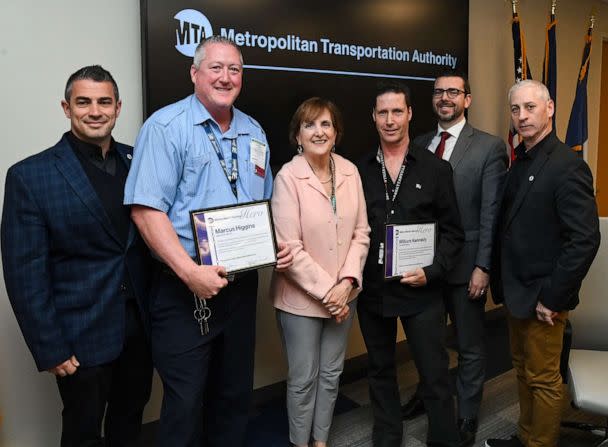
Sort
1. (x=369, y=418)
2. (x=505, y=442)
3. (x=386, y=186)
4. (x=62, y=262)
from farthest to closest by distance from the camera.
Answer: (x=369, y=418)
(x=505, y=442)
(x=386, y=186)
(x=62, y=262)

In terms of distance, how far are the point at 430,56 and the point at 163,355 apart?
2447 millimetres

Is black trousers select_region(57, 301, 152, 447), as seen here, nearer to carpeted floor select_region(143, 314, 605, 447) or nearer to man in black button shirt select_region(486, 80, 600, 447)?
carpeted floor select_region(143, 314, 605, 447)

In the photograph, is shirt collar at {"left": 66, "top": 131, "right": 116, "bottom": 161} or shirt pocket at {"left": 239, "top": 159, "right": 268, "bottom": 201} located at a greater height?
shirt collar at {"left": 66, "top": 131, "right": 116, "bottom": 161}

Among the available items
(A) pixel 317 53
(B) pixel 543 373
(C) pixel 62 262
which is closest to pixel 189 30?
(A) pixel 317 53

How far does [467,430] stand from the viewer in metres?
2.41

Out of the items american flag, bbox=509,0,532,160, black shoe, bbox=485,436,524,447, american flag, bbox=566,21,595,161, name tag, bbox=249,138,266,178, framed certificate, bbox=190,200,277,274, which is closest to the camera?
framed certificate, bbox=190,200,277,274

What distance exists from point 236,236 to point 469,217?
1.21 m

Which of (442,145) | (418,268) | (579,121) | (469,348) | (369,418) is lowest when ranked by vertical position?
(369,418)

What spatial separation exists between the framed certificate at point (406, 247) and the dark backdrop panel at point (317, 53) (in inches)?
32.7

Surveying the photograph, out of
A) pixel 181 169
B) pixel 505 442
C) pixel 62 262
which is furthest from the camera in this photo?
pixel 505 442

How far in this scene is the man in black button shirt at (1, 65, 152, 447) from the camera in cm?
154

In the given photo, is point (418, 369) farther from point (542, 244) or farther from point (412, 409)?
point (542, 244)

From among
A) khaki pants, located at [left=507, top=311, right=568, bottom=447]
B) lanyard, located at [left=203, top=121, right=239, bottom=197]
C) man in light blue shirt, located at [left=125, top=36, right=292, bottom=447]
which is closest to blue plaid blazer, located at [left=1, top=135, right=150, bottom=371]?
man in light blue shirt, located at [left=125, top=36, right=292, bottom=447]

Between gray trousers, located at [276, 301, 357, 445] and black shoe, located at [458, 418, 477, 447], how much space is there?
0.69m
